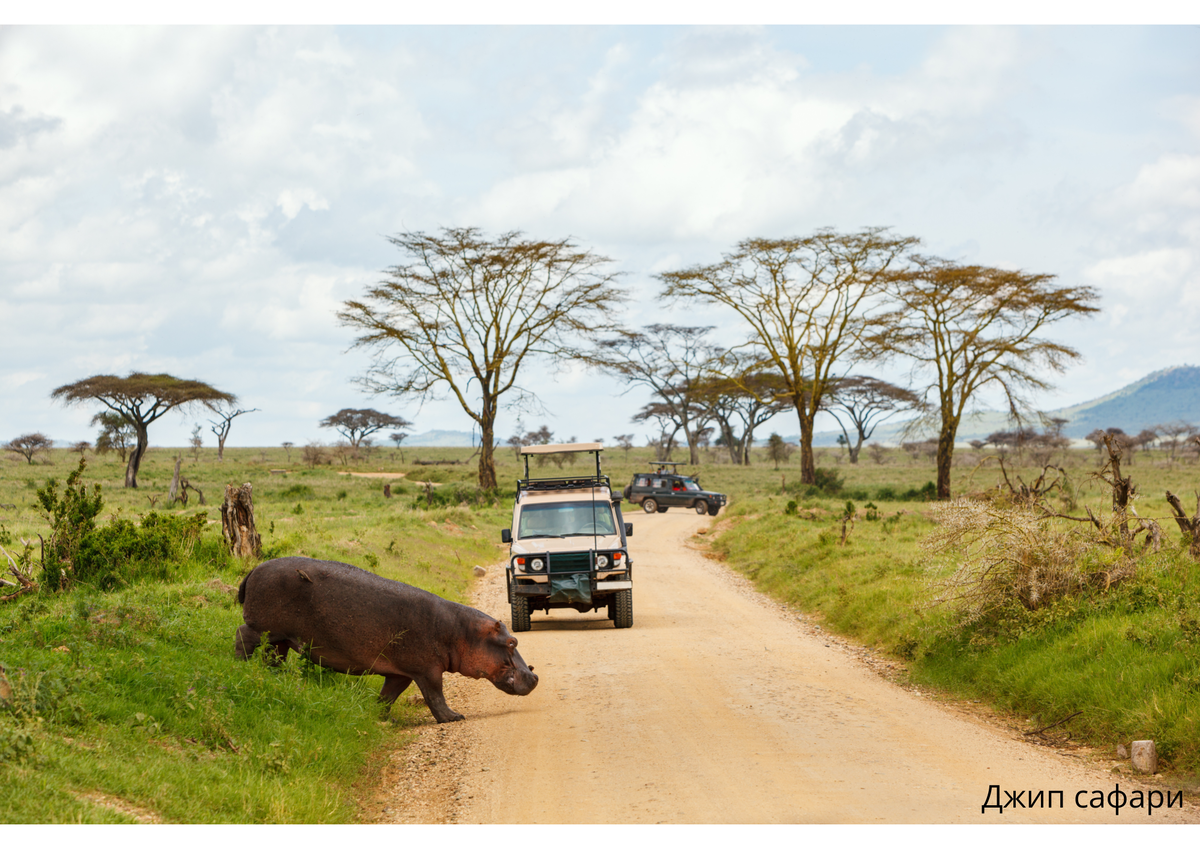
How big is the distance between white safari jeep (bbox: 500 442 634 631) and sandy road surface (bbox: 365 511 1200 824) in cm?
145

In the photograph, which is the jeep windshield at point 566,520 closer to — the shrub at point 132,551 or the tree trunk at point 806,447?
the shrub at point 132,551

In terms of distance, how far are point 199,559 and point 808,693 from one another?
891 cm

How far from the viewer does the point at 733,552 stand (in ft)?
83.2

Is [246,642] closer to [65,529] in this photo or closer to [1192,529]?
[65,529]

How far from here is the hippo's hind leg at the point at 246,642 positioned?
27.7ft

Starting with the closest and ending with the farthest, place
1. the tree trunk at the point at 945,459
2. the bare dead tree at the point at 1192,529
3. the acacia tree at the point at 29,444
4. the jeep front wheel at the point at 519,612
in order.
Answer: the bare dead tree at the point at 1192,529
the jeep front wheel at the point at 519,612
the tree trunk at the point at 945,459
the acacia tree at the point at 29,444

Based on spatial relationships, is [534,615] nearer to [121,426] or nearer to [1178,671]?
[1178,671]

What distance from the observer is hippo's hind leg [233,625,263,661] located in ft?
27.7

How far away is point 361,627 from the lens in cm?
848

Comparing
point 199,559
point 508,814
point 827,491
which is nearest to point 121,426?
point 827,491

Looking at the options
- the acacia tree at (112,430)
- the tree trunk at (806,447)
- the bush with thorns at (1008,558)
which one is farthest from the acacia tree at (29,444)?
the bush with thorns at (1008,558)

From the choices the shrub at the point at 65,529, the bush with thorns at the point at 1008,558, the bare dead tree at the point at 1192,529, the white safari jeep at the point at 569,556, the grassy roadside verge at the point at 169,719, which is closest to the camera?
the grassy roadside verge at the point at 169,719

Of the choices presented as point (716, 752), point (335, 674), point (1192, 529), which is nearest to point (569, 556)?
point (335, 674)

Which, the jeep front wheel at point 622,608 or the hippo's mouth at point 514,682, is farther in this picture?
the jeep front wheel at point 622,608
